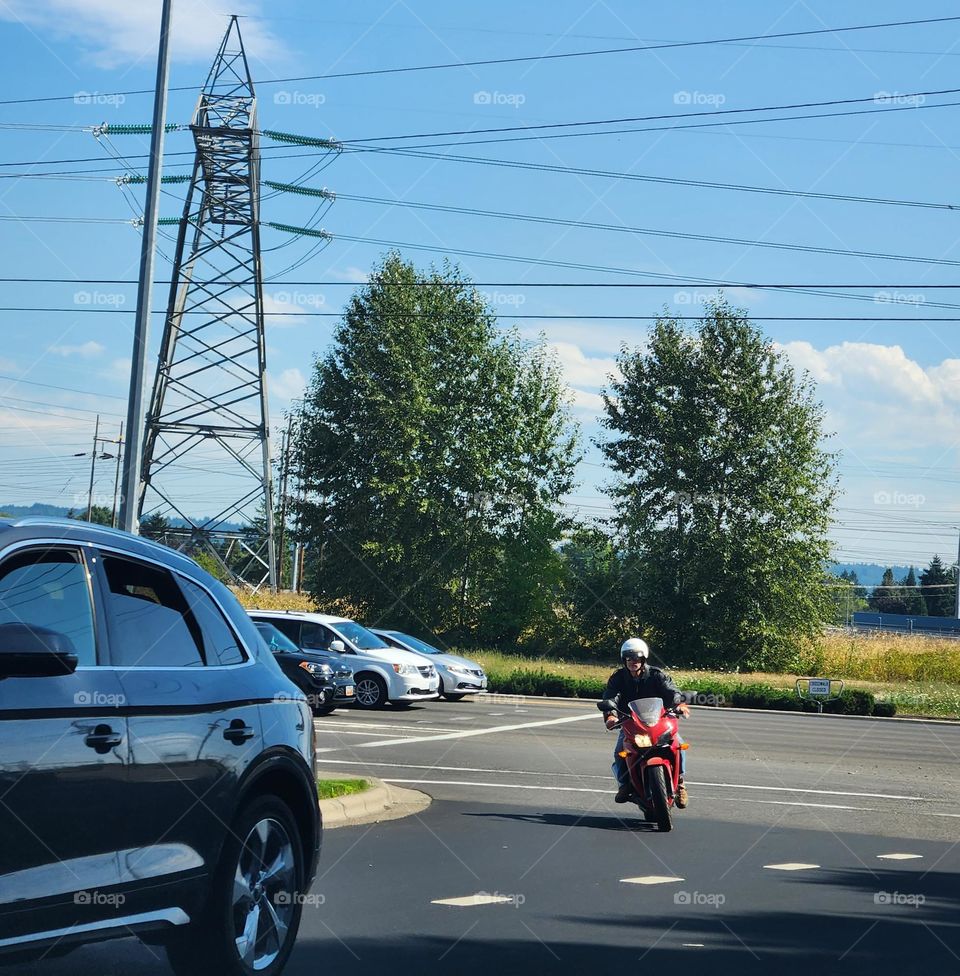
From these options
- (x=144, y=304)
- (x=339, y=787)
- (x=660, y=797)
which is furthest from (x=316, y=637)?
(x=660, y=797)

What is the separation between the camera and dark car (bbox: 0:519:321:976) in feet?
14.1

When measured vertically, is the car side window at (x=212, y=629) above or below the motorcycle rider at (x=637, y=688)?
above

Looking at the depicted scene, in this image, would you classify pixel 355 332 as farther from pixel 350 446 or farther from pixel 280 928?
pixel 280 928

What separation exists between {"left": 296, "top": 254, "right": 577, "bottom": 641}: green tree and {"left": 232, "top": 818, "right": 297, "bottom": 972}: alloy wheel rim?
45767 millimetres

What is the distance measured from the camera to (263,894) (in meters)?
5.88

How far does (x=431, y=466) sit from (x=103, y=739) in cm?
4832

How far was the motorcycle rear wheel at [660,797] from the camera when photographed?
38.2 ft

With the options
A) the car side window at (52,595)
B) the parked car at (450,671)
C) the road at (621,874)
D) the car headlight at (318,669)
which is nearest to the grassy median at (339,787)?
the road at (621,874)

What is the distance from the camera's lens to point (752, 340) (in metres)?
56.1

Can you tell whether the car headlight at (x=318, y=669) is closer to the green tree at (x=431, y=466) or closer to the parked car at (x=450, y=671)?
the parked car at (x=450, y=671)

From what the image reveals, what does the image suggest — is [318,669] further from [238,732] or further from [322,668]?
[238,732]

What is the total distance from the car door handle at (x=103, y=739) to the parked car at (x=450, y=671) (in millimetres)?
23728

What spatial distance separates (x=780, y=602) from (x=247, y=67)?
30.7 m

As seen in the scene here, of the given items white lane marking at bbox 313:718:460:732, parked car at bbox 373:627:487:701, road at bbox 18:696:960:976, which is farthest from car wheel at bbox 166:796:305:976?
parked car at bbox 373:627:487:701
